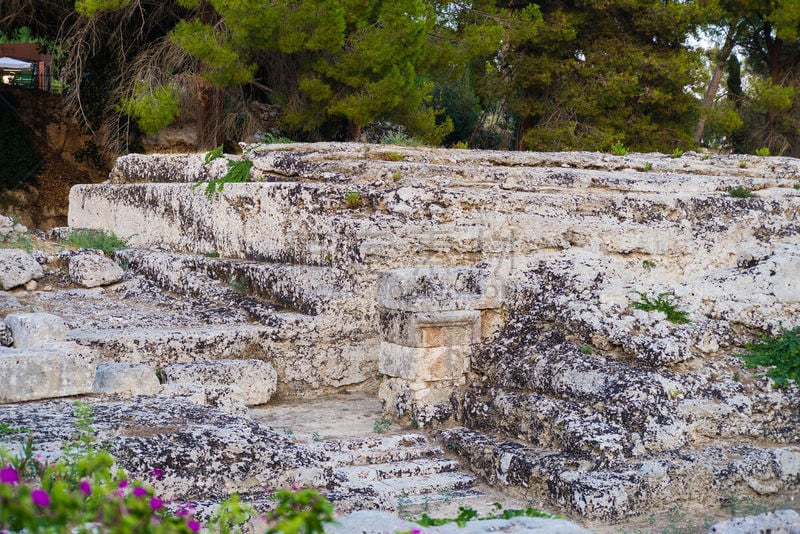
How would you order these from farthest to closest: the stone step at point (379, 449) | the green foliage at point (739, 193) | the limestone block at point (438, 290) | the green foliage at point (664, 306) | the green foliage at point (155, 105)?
the green foliage at point (155, 105) < the green foliage at point (739, 193) < the limestone block at point (438, 290) < the green foliage at point (664, 306) < the stone step at point (379, 449)

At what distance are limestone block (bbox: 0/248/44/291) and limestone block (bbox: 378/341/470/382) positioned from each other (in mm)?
3541

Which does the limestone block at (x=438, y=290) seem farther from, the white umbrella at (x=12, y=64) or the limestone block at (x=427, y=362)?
the white umbrella at (x=12, y=64)

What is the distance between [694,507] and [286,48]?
1038 centimetres

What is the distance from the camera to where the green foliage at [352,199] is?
24.4 feet

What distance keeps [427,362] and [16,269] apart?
3.95 meters

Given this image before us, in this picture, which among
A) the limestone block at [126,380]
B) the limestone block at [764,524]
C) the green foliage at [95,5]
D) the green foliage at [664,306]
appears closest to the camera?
the limestone block at [764,524]

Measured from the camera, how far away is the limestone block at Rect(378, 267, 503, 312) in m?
6.20

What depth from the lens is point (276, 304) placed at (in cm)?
735

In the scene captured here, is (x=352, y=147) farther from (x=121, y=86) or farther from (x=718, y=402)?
(x=121, y=86)

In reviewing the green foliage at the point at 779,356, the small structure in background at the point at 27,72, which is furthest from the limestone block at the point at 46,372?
the small structure in background at the point at 27,72

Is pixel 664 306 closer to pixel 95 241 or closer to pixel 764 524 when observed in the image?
pixel 764 524

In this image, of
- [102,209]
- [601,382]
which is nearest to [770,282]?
[601,382]

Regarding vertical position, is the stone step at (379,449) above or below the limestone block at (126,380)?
below

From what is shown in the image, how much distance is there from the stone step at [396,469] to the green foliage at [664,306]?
5.29ft
